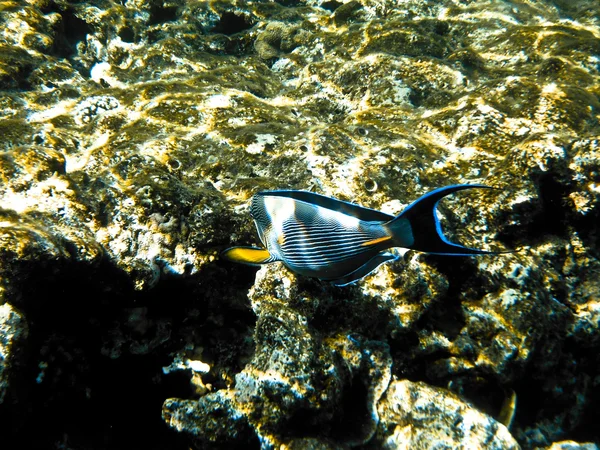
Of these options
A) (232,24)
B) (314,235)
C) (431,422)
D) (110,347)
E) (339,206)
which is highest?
(339,206)

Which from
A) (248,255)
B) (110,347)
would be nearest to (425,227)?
(248,255)

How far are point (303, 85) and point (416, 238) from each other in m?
5.17

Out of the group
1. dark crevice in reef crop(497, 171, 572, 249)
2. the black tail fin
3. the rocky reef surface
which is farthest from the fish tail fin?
dark crevice in reef crop(497, 171, 572, 249)

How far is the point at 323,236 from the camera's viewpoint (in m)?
1.36

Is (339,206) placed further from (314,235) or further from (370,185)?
(370,185)

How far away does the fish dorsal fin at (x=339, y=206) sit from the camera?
1245 millimetres

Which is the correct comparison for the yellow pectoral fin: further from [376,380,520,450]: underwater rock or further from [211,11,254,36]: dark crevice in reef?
[211,11,254,36]: dark crevice in reef

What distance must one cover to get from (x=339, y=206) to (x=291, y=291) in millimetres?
1454

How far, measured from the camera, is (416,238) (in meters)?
1.09

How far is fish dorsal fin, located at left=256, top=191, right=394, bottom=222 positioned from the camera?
4.09 ft

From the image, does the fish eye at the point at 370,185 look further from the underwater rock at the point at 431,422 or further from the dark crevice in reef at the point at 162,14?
the dark crevice in reef at the point at 162,14

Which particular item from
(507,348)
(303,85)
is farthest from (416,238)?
(303,85)

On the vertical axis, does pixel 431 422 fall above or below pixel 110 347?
below

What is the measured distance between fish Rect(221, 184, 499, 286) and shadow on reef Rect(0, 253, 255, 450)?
4.94 ft
